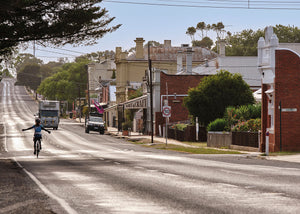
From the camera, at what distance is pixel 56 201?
11.6 metres

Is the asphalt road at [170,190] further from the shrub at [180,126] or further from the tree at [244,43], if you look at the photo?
the tree at [244,43]

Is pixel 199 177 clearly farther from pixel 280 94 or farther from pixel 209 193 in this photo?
pixel 280 94

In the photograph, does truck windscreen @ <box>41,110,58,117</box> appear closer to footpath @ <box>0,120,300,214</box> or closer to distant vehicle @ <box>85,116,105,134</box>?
distant vehicle @ <box>85,116,105,134</box>

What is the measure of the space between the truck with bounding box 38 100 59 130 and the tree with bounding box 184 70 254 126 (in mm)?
27259

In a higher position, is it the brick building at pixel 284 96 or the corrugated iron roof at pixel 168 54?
the corrugated iron roof at pixel 168 54

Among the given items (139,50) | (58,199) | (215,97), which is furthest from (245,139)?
(139,50)

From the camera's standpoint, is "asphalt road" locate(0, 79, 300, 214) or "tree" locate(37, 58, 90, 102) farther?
"tree" locate(37, 58, 90, 102)

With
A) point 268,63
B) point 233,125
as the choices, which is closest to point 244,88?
point 233,125

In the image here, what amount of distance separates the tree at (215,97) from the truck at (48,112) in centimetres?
2726

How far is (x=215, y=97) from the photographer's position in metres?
52.2

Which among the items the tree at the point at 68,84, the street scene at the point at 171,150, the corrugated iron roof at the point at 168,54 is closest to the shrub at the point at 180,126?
the street scene at the point at 171,150

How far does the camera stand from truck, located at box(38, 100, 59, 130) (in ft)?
246

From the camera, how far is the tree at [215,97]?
5206cm

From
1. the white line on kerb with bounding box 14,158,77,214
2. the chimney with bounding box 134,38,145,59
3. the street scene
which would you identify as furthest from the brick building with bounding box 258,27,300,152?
the chimney with bounding box 134,38,145,59
